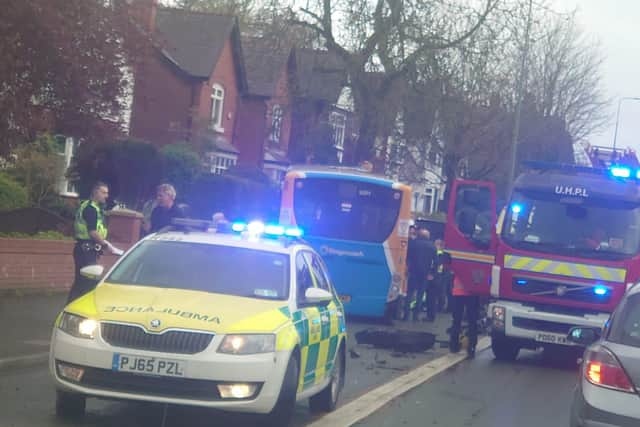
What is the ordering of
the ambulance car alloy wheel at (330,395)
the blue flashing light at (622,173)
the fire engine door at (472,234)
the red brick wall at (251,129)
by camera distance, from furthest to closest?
the red brick wall at (251,129) → the blue flashing light at (622,173) → the fire engine door at (472,234) → the ambulance car alloy wheel at (330,395)

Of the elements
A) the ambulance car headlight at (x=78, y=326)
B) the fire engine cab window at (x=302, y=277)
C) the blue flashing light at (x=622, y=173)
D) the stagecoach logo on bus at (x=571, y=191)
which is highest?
the blue flashing light at (x=622, y=173)

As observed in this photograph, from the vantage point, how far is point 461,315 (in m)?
17.0

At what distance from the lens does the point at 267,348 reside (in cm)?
843

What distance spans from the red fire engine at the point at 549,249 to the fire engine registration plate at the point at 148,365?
27.9ft

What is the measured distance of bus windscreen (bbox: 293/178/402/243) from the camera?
20.7 m

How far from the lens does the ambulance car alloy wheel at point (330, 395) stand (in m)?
10.2

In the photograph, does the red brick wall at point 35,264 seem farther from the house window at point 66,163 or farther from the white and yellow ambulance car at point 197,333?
the house window at point 66,163

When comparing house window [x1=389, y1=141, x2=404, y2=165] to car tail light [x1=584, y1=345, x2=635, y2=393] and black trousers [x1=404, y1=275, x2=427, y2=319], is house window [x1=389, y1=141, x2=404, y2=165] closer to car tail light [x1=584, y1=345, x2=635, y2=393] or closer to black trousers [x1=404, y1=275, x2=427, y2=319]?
black trousers [x1=404, y1=275, x2=427, y2=319]

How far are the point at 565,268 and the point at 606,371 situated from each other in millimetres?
8709

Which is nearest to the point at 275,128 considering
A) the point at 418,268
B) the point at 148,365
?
the point at 418,268

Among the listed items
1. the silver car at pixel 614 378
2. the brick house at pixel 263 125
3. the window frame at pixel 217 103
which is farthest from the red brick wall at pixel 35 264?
the brick house at pixel 263 125

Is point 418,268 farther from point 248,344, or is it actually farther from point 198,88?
point 198,88

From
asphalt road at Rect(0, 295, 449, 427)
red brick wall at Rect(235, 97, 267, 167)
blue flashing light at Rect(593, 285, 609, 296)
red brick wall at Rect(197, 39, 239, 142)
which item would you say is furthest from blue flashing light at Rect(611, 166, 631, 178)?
red brick wall at Rect(235, 97, 267, 167)

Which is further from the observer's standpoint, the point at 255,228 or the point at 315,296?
the point at 255,228
